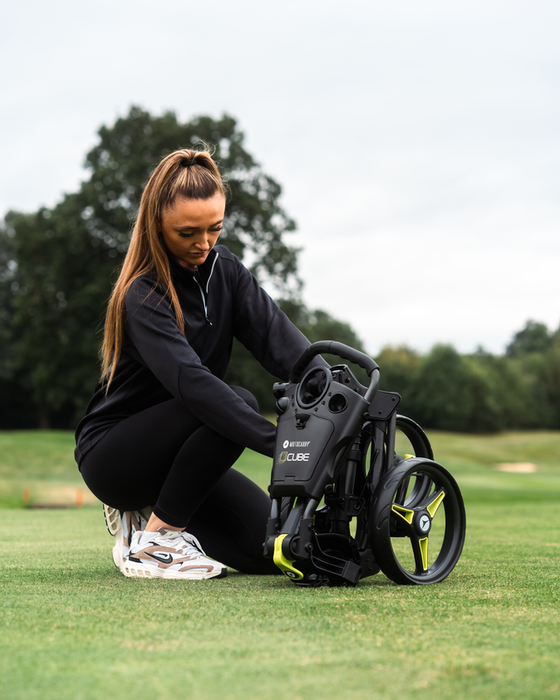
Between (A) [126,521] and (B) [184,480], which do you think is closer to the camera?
(B) [184,480]

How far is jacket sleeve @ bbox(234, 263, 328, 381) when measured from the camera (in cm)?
296

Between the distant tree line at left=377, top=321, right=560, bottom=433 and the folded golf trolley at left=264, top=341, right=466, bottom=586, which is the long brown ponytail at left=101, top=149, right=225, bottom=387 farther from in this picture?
the distant tree line at left=377, top=321, right=560, bottom=433

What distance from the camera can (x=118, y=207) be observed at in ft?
80.9

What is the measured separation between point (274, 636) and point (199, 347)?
1569 millimetres

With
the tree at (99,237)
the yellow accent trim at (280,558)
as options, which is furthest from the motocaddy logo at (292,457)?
the tree at (99,237)

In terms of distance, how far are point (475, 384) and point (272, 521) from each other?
62616 mm

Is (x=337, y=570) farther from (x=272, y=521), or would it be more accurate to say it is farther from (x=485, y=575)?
(x=485, y=575)

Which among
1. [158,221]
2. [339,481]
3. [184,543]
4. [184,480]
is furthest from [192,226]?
[184,543]

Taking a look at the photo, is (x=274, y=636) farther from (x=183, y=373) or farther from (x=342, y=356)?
(x=183, y=373)

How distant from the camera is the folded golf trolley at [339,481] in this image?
2.34 m

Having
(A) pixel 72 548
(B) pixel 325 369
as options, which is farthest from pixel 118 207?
(B) pixel 325 369

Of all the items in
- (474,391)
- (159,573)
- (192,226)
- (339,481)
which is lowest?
(474,391)

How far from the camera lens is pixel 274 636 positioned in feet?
5.26

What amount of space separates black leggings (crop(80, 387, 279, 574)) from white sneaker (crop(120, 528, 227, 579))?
0.07m
